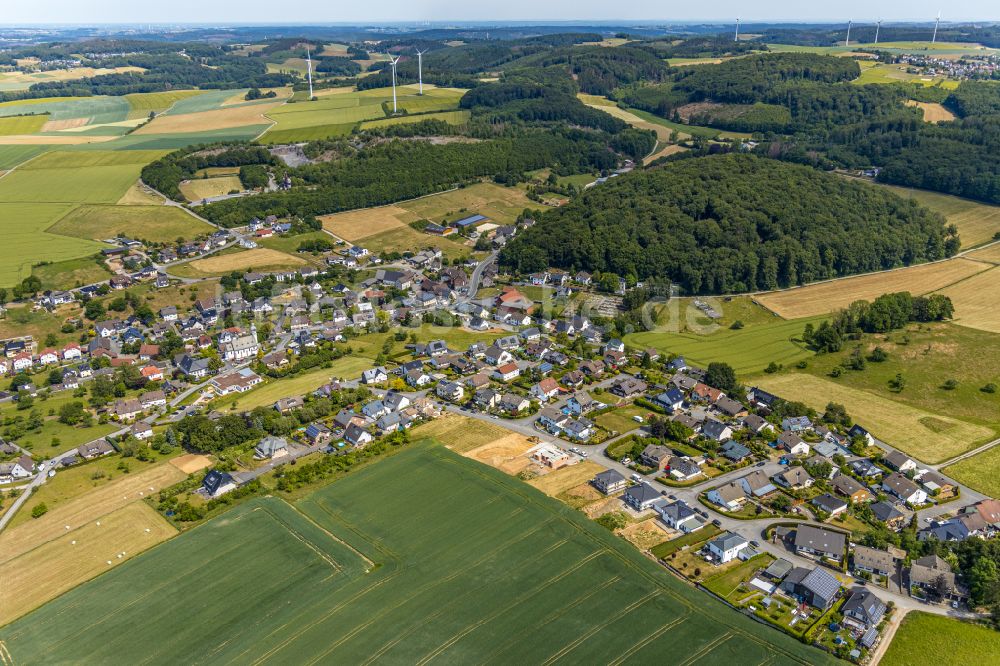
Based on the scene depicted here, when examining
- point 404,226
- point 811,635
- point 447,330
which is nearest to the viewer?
point 811,635

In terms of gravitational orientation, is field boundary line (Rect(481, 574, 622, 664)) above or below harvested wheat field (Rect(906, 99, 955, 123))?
below

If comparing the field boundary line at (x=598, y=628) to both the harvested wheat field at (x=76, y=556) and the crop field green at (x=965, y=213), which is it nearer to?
the harvested wheat field at (x=76, y=556)

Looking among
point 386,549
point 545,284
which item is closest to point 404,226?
point 545,284

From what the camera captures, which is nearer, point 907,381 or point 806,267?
point 907,381

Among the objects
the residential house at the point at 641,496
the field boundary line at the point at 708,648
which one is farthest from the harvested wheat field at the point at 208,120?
the field boundary line at the point at 708,648

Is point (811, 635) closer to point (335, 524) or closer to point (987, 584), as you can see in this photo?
point (987, 584)

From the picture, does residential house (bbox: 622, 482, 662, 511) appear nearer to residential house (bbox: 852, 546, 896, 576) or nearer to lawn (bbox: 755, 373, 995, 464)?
residential house (bbox: 852, 546, 896, 576)

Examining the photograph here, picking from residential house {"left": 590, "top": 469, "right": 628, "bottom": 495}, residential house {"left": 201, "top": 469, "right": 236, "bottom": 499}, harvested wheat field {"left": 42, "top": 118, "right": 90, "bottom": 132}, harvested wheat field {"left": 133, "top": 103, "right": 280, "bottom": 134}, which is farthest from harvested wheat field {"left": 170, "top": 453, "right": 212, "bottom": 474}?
harvested wheat field {"left": 42, "top": 118, "right": 90, "bottom": 132}
